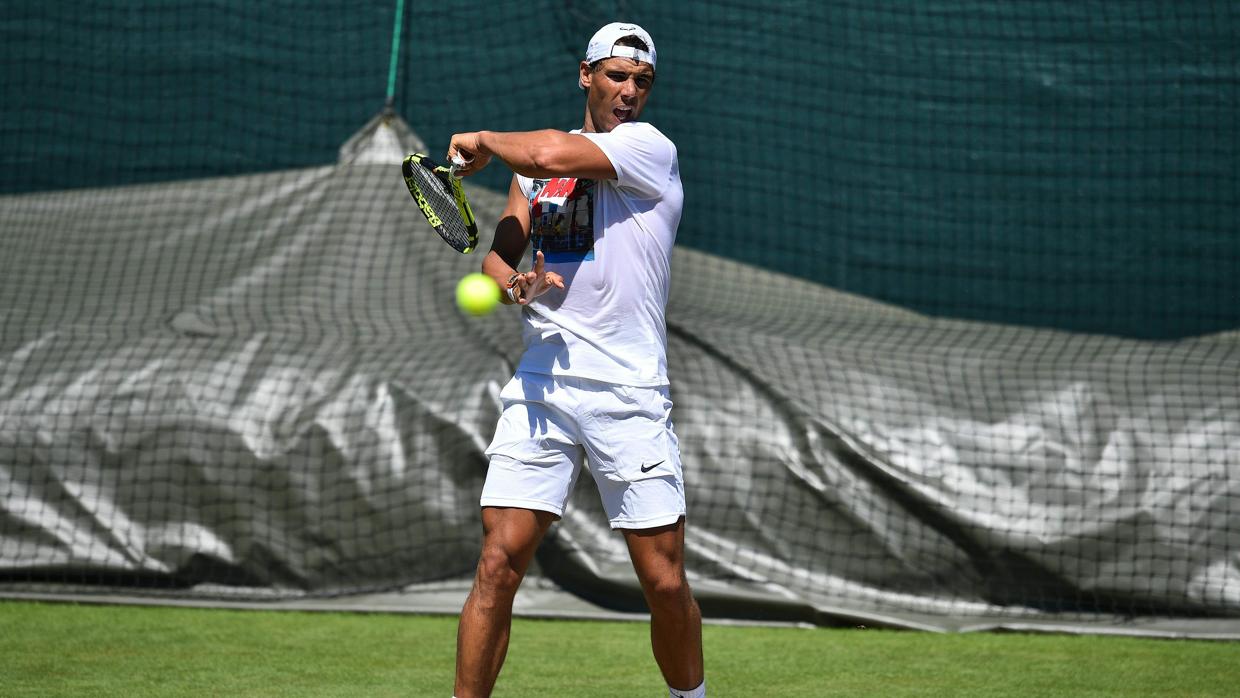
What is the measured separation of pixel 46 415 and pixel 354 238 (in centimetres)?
175

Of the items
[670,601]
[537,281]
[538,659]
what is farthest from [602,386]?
[538,659]

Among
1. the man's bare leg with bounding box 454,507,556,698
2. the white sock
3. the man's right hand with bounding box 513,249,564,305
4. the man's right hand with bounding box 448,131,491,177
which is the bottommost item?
the white sock

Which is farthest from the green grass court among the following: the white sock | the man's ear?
the man's ear

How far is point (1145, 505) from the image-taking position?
575cm

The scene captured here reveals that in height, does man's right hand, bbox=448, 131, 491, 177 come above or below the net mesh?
above

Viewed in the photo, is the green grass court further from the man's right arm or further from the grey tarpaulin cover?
the man's right arm

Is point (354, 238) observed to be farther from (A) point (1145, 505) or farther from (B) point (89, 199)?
(A) point (1145, 505)

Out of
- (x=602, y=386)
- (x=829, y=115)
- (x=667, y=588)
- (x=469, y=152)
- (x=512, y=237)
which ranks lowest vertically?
(x=667, y=588)

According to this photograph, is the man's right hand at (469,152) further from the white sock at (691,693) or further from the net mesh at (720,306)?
the net mesh at (720,306)

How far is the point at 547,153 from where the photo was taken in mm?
3230

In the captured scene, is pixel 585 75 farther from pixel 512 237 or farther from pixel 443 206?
pixel 443 206

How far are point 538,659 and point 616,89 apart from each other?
2.38 metres

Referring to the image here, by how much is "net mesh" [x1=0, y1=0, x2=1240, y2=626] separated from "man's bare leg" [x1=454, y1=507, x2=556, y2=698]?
2469 millimetres

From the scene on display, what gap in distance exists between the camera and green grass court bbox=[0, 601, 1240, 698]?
458cm
